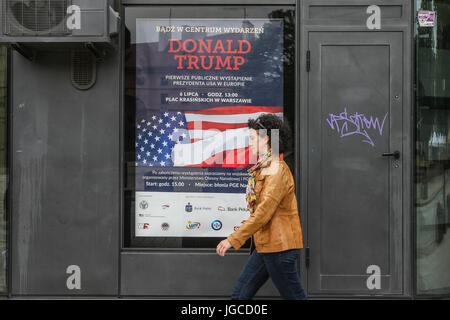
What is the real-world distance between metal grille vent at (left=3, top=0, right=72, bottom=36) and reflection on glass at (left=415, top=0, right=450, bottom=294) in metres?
3.68

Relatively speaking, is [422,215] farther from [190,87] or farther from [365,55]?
[190,87]

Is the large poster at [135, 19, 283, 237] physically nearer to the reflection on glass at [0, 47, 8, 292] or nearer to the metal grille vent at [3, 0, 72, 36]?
the metal grille vent at [3, 0, 72, 36]

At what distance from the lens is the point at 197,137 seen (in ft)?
16.3

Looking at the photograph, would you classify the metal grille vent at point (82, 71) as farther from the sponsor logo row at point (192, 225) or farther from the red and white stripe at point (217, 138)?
the sponsor logo row at point (192, 225)

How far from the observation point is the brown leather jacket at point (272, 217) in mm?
3396

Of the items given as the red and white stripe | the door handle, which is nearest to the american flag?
the red and white stripe

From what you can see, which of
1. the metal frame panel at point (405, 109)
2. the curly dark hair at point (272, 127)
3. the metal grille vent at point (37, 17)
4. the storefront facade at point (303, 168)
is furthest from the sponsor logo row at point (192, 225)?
the metal grille vent at point (37, 17)

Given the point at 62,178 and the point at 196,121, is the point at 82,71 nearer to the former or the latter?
the point at 62,178

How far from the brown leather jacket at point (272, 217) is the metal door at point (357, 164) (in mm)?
1389

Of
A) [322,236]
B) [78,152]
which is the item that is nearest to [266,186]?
[322,236]

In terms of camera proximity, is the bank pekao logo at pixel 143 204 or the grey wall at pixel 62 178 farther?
the bank pekao logo at pixel 143 204

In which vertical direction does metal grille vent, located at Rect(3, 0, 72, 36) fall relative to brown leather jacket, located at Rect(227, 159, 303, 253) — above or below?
above

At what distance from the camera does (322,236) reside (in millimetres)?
4859

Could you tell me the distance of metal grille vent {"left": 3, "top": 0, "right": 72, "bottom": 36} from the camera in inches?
174
